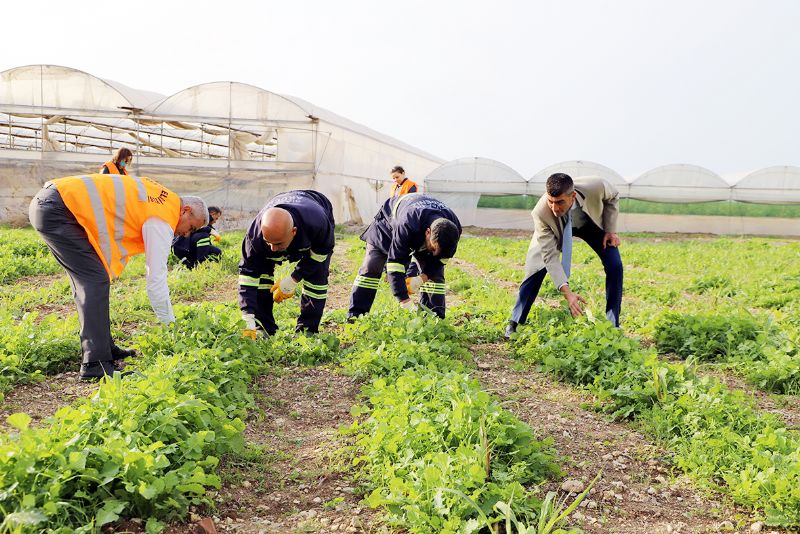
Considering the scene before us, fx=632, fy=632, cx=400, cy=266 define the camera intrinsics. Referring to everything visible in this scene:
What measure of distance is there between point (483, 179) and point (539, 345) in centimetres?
1836

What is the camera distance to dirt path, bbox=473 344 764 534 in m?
2.71

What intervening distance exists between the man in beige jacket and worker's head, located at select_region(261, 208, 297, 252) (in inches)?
80.4

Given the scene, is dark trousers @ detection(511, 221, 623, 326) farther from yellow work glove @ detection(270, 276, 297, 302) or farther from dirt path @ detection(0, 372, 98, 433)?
dirt path @ detection(0, 372, 98, 433)

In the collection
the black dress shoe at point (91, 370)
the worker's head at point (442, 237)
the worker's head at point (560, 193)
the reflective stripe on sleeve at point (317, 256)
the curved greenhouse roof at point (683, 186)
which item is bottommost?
the black dress shoe at point (91, 370)

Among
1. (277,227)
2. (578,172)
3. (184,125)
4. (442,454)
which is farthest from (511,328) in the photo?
(578,172)

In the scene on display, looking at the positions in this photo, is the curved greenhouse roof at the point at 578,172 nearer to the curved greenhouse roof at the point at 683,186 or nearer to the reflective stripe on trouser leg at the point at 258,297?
the curved greenhouse roof at the point at 683,186

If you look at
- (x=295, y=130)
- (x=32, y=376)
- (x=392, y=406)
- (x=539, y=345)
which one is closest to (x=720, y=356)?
(x=539, y=345)

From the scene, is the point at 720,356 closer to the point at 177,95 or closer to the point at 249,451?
the point at 249,451

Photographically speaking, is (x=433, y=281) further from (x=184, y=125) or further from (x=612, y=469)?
(x=184, y=125)

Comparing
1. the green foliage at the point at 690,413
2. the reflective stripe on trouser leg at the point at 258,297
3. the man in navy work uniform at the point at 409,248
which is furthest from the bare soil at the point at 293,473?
the green foliage at the point at 690,413

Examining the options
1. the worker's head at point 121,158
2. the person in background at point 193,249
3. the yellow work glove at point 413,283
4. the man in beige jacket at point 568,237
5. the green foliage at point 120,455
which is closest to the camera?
the green foliage at point 120,455

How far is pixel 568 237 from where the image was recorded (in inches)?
219

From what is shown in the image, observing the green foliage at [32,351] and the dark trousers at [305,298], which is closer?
the green foliage at [32,351]

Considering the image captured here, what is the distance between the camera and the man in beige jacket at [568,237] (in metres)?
5.18
